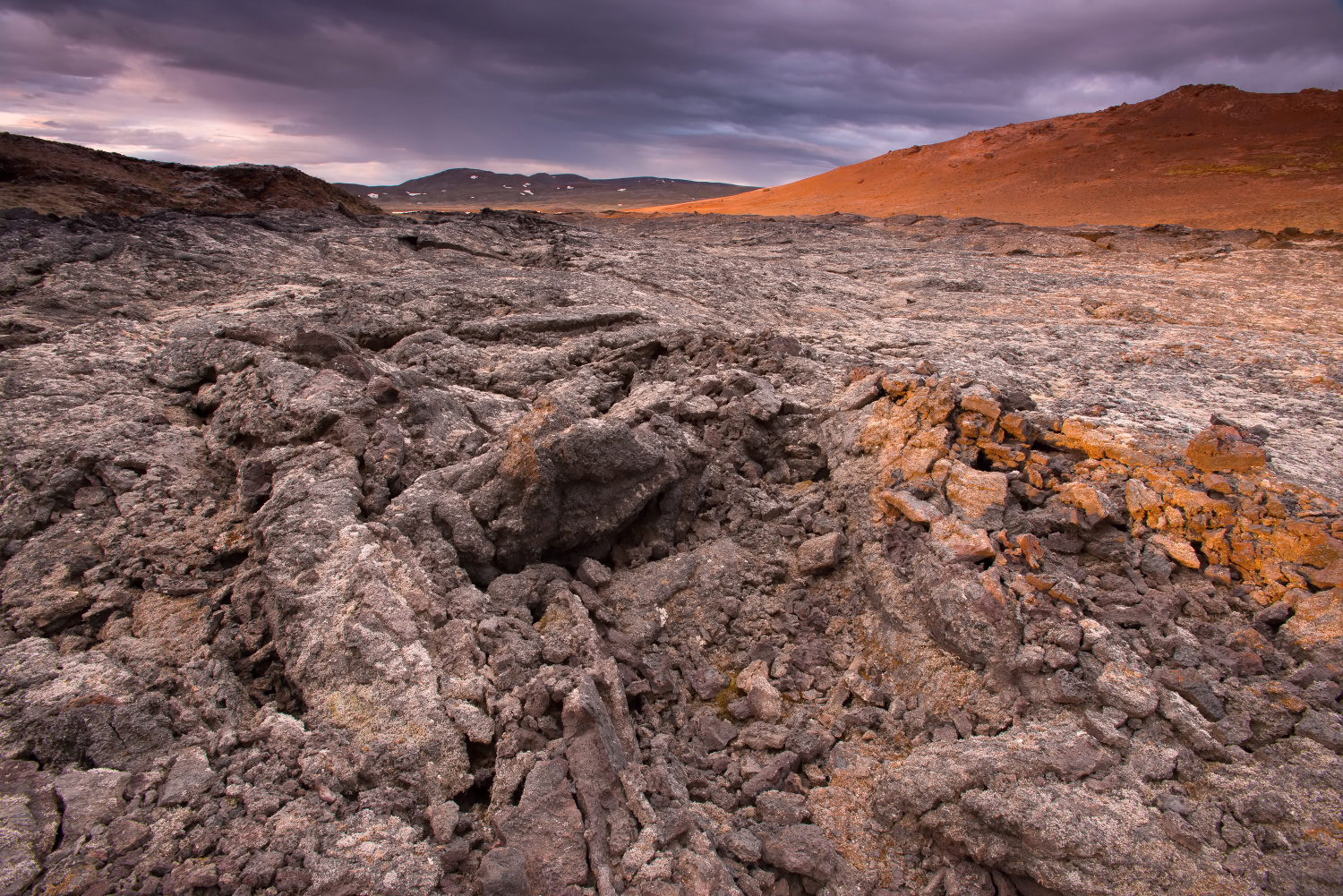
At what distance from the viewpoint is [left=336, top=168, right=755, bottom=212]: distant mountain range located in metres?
66.9

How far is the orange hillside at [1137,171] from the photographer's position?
16.4 meters

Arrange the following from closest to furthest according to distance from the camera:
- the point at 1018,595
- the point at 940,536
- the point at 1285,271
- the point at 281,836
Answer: the point at 281,836 < the point at 1018,595 < the point at 940,536 < the point at 1285,271

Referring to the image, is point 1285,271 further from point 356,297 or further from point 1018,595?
point 356,297

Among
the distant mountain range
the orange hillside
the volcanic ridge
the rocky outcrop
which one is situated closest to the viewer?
the volcanic ridge

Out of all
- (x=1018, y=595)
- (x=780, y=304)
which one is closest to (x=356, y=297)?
(x=780, y=304)

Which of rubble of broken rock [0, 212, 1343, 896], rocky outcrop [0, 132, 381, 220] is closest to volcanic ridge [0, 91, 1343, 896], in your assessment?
rubble of broken rock [0, 212, 1343, 896]

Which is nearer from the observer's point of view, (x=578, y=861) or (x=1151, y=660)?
(x=578, y=861)

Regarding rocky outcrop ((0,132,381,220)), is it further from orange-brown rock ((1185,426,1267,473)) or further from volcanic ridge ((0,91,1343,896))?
orange-brown rock ((1185,426,1267,473))

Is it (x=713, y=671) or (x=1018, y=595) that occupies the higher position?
(x=1018, y=595)

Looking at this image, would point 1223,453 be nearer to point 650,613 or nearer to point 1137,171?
point 650,613

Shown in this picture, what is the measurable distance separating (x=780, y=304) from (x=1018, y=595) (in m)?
4.87

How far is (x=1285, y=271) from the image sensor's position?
875cm

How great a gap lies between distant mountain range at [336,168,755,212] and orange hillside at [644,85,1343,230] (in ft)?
123

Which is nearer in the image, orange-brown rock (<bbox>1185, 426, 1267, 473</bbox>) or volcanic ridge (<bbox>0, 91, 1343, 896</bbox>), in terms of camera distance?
volcanic ridge (<bbox>0, 91, 1343, 896</bbox>)
